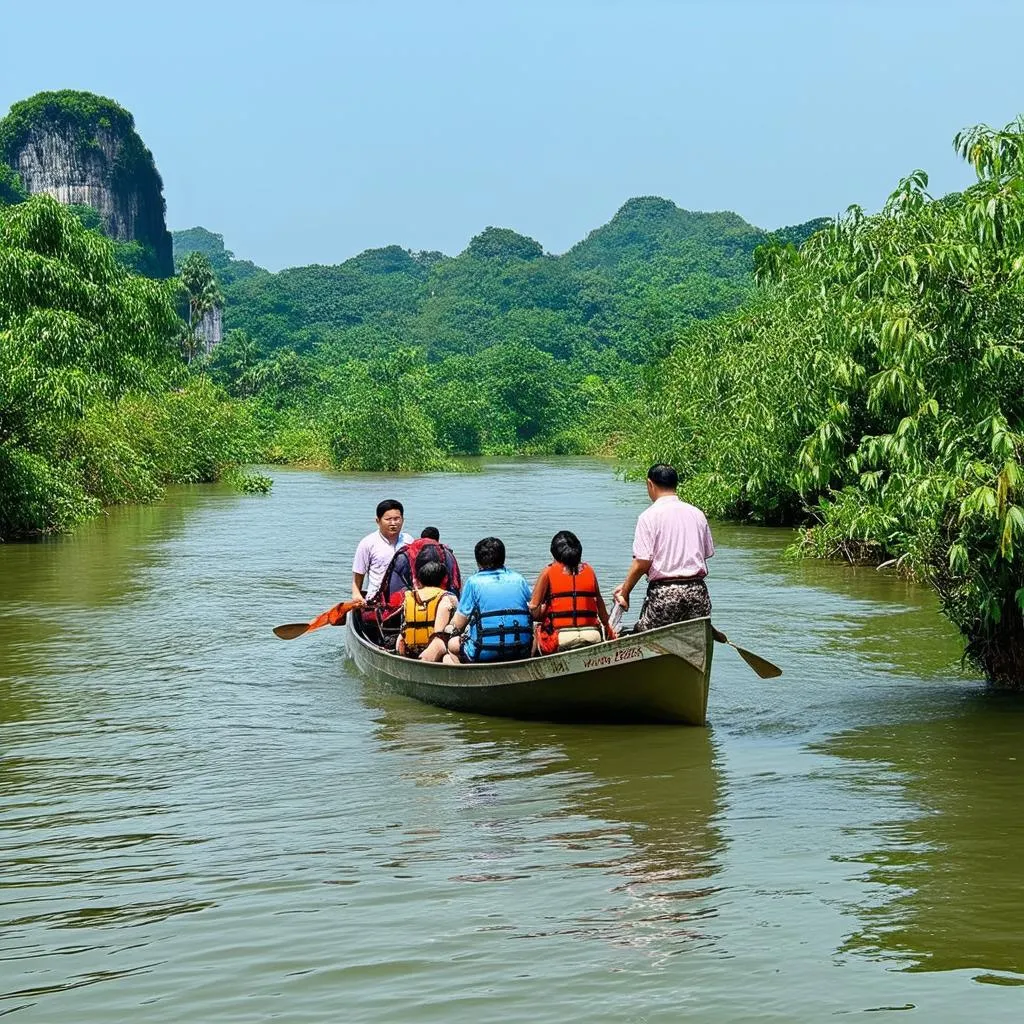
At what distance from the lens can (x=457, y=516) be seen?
31281 mm

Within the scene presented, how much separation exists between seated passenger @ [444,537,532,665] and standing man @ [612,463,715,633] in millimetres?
910

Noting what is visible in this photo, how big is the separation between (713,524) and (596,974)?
2328 centimetres

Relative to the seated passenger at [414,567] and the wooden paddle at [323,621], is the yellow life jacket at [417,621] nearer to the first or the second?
the seated passenger at [414,567]

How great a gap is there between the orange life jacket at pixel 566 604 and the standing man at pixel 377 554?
257 centimetres

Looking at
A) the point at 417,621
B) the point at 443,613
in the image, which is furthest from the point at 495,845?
the point at 417,621

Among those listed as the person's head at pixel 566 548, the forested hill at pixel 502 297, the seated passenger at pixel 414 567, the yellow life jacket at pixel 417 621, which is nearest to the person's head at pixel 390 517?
the seated passenger at pixel 414 567

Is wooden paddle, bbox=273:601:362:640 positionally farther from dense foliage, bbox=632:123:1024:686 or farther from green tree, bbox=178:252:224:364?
green tree, bbox=178:252:224:364

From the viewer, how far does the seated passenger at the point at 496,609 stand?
10281mm

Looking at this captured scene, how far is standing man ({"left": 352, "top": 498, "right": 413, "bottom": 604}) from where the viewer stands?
500 inches

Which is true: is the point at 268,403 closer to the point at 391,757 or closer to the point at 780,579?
the point at 780,579

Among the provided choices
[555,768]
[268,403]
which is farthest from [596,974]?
[268,403]

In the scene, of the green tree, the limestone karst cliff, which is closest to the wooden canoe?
the green tree

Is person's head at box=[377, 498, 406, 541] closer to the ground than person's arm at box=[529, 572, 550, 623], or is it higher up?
higher up

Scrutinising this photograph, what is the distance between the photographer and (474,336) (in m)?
122
